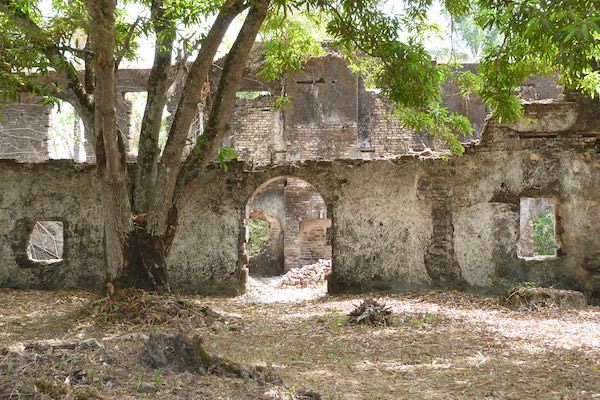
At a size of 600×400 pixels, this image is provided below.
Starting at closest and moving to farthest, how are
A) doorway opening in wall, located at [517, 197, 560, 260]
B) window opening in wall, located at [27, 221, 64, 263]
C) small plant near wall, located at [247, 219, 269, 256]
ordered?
window opening in wall, located at [27, 221, 64, 263]
doorway opening in wall, located at [517, 197, 560, 260]
small plant near wall, located at [247, 219, 269, 256]

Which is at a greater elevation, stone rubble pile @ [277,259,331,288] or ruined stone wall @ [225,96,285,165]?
ruined stone wall @ [225,96,285,165]

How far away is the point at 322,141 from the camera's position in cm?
1645

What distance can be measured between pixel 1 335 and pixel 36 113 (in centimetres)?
1164

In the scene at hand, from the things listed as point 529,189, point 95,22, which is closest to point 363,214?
point 529,189

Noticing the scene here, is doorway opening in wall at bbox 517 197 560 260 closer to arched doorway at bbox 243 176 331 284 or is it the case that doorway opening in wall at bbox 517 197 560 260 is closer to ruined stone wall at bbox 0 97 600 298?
ruined stone wall at bbox 0 97 600 298

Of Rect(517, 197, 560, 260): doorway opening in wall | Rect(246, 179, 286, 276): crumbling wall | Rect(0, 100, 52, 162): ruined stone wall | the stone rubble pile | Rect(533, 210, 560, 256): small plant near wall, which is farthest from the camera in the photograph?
Rect(533, 210, 560, 256): small plant near wall

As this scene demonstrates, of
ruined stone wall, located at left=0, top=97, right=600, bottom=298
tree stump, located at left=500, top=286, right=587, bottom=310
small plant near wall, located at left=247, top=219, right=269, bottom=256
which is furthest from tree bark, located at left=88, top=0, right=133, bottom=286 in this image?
small plant near wall, located at left=247, top=219, right=269, bottom=256

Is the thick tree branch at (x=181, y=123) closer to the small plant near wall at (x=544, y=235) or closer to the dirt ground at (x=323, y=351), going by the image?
the dirt ground at (x=323, y=351)

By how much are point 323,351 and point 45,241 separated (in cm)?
1193

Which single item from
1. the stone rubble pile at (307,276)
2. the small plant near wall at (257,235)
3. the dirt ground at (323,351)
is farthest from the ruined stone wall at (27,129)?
the dirt ground at (323,351)

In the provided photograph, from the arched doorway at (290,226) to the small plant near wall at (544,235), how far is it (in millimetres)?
7305

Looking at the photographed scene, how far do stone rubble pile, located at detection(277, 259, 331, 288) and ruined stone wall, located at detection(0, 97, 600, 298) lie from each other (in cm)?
296

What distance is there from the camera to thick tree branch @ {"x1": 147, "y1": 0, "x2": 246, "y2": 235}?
7.36 m

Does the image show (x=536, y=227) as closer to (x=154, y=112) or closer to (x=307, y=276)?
(x=307, y=276)
